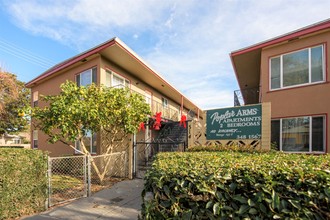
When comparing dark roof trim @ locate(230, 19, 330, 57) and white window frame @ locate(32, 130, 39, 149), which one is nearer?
dark roof trim @ locate(230, 19, 330, 57)

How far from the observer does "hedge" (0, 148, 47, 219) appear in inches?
188

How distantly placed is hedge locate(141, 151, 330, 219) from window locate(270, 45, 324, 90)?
8281 mm

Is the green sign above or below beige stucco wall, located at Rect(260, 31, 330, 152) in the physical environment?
below

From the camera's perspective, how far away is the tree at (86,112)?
736 centimetres

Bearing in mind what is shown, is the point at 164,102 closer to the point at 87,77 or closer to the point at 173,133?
the point at 173,133

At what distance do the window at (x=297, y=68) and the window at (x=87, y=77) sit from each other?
8.91m

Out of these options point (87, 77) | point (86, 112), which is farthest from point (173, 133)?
point (86, 112)

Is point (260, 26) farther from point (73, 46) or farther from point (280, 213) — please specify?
point (73, 46)

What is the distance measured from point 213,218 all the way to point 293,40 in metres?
9.70

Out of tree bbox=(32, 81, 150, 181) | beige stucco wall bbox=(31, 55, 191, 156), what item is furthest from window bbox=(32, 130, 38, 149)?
tree bbox=(32, 81, 150, 181)

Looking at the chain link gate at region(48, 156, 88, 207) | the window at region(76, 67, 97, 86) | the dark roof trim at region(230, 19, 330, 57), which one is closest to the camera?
the chain link gate at region(48, 156, 88, 207)

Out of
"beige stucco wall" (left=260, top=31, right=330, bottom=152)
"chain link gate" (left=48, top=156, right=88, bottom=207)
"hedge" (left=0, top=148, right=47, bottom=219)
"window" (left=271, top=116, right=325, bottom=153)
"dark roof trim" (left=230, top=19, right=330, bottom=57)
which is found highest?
"dark roof trim" (left=230, top=19, right=330, bottom=57)

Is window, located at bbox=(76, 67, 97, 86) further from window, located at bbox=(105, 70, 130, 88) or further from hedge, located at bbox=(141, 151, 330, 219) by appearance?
hedge, located at bbox=(141, 151, 330, 219)

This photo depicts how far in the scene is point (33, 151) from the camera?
5.54 meters
